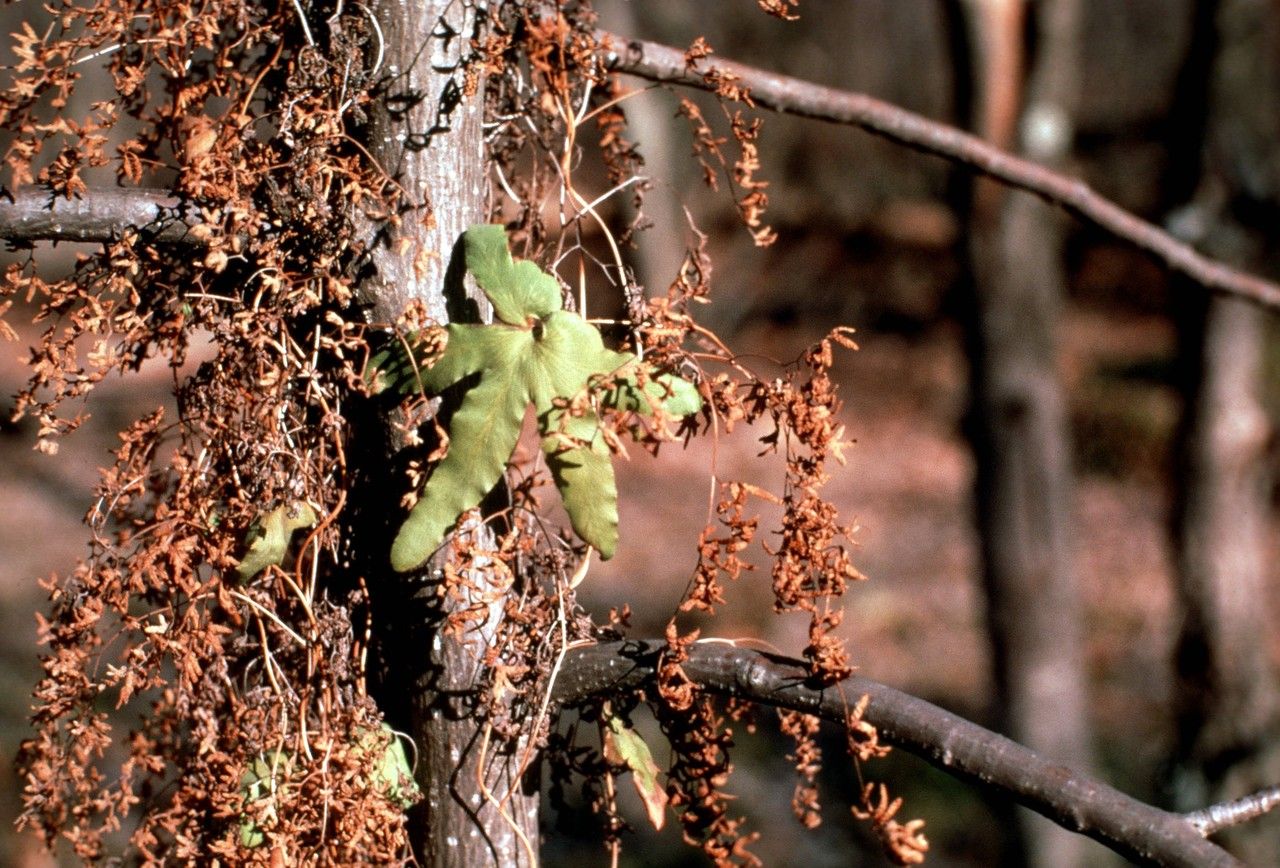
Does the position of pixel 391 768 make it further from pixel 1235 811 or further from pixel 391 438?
pixel 1235 811

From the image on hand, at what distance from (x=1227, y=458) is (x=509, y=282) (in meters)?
4.02

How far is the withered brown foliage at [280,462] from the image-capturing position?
0.91 m

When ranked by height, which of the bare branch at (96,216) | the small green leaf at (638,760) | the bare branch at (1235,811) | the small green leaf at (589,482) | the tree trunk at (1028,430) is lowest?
the small green leaf at (638,760)

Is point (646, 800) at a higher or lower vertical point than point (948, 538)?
lower

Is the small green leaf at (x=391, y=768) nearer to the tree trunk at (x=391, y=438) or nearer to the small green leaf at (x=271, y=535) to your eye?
the tree trunk at (x=391, y=438)

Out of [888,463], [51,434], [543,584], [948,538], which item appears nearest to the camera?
[51,434]

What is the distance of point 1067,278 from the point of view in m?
12.4

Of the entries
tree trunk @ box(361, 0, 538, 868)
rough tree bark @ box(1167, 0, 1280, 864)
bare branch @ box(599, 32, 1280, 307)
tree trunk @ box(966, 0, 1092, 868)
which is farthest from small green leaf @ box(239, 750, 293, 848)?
rough tree bark @ box(1167, 0, 1280, 864)

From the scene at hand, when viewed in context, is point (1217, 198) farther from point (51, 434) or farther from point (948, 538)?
point (948, 538)

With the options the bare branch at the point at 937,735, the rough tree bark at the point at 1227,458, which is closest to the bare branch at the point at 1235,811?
the bare branch at the point at 937,735

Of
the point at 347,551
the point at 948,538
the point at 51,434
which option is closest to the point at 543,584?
the point at 347,551

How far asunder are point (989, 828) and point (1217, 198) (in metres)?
3.16

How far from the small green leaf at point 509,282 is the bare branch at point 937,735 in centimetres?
27

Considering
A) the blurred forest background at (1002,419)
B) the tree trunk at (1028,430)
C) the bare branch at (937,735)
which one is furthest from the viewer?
the blurred forest background at (1002,419)
